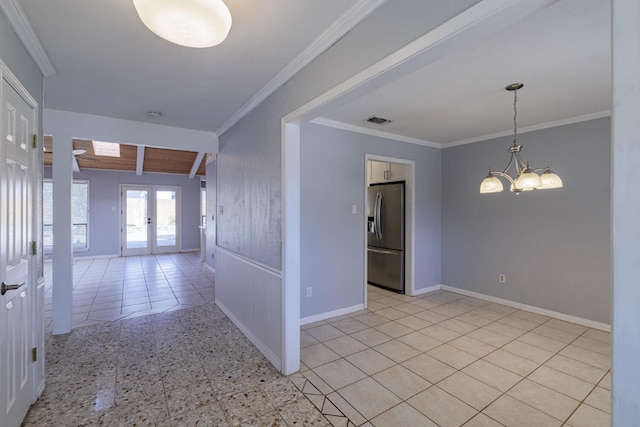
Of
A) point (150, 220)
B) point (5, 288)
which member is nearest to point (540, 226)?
point (5, 288)

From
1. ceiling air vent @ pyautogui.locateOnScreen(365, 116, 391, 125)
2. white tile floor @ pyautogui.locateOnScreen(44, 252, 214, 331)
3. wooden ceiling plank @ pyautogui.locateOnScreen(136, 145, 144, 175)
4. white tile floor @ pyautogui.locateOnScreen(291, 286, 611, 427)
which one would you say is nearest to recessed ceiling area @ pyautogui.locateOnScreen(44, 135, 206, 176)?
wooden ceiling plank @ pyautogui.locateOnScreen(136, 145, 144, 175)

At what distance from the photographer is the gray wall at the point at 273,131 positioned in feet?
4.73

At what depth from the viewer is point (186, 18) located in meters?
1.19

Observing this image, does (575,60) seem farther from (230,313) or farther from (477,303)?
(230,313)

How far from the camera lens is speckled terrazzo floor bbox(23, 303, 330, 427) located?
1.95 m

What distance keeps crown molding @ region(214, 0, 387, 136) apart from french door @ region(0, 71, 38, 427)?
65.9 inches

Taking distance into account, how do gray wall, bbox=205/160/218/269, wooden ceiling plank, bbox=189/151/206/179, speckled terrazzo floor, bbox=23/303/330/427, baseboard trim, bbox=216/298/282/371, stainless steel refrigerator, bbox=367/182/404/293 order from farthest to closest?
wooden ceiling plank, bbox=189/151/206/179, gray wall, bbox=205/160/218/269, stainless steel refrigerator, bbox=367/182/404/293, baseboard trim, bbox=216/298/282/371, speckled terrazzo floor, bbox=23/303/330/427

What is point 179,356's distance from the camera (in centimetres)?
276

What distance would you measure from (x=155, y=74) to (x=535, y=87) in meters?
3.35

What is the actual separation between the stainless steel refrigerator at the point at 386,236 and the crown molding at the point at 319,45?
2.77 m

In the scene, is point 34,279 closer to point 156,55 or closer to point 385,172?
Result: point 156,55

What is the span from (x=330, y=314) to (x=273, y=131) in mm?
2415

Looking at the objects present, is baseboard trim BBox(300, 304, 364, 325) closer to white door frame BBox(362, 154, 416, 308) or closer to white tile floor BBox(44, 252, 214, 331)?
→ white door frame BBox(362, 154, 416, 308)

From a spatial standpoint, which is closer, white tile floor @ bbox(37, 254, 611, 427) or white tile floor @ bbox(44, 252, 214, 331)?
white tile floor @ bbox(37, 254, 611, 427)
